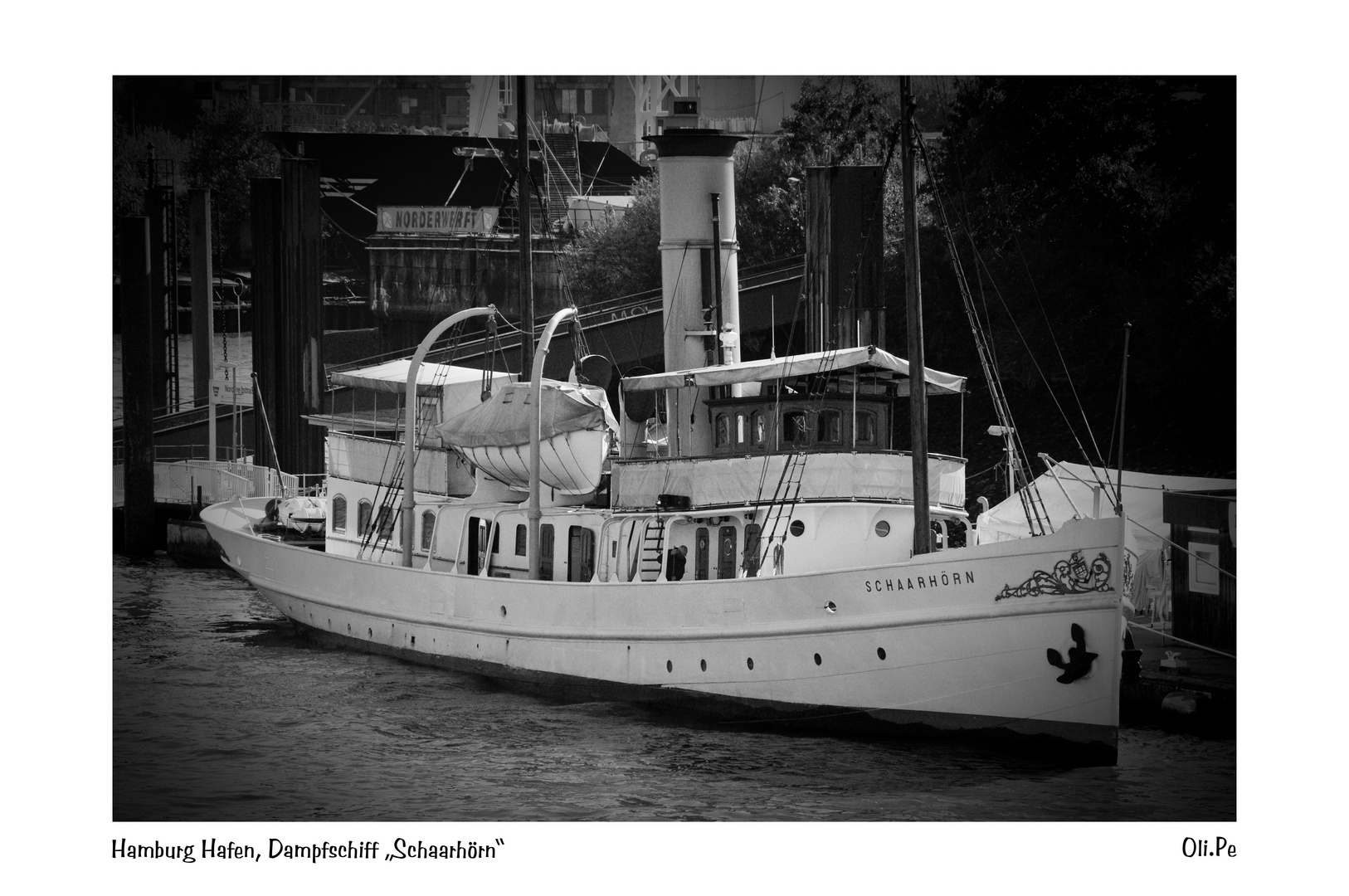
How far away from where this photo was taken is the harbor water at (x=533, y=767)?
15.0m

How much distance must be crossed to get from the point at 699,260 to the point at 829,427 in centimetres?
396

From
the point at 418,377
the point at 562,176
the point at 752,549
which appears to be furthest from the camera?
the point at 562,176

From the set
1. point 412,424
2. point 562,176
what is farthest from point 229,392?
point 412,424

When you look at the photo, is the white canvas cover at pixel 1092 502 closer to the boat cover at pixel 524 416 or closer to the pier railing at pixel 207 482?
the boat cover at pixel 524 416

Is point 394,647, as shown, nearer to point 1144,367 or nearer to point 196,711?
point 196,711

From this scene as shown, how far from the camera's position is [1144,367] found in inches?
754

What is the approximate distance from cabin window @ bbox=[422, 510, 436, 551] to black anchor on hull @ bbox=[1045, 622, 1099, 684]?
10286mm

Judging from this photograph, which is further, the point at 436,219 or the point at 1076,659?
the point at 436,219

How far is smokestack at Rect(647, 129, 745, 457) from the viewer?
21844mm

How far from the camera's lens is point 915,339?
1664 centimetres

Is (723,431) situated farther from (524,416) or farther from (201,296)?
(201,296)

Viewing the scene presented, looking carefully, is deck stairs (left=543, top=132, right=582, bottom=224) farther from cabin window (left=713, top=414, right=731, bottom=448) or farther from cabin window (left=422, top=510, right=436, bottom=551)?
cabin window (left=713, top=414, right=731, bottom=448)

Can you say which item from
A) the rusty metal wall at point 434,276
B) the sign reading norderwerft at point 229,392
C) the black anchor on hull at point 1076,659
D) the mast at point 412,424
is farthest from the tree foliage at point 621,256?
the black anchor on hull at point 1076,659
